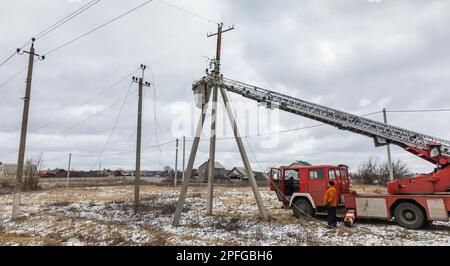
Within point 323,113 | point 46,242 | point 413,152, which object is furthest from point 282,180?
point 46,242

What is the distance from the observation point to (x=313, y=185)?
46.9 feet

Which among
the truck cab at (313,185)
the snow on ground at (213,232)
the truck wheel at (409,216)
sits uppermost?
the truck cab at (313,185)

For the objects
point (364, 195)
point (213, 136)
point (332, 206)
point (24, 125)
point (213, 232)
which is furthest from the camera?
point (24, 125)

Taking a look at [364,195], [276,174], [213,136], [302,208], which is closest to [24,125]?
[213,136]

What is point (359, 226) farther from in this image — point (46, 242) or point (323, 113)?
point (46, 242)

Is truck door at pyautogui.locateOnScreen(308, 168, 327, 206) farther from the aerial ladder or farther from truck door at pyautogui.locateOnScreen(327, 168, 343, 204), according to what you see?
the aerial ladder

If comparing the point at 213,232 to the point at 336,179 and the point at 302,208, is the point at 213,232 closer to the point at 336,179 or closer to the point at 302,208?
the point at 302,208

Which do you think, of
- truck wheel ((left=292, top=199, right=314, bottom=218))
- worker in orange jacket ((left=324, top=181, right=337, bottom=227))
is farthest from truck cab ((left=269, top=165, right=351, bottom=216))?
worker in orange jacket ((left=324, top=181, right=337, bottom=227))

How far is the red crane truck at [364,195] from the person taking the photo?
12.0m

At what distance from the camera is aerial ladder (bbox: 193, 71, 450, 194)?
12.3 meters

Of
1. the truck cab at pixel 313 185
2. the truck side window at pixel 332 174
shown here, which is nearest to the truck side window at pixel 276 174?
the truck cab at pixel 313 185

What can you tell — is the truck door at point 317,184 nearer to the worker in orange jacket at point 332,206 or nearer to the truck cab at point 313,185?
the truck cab at point 313,185

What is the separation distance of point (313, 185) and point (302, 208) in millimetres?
1218

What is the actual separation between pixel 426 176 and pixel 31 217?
19284mm
